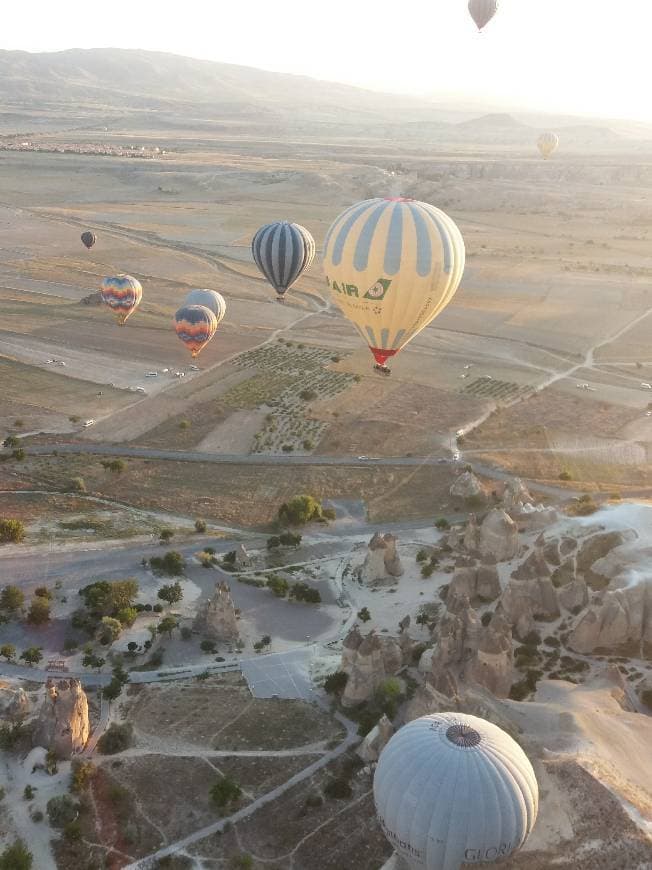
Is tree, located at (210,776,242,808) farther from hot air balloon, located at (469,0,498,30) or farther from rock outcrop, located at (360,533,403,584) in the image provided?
hot air balloon, located at (469,0,498,30)

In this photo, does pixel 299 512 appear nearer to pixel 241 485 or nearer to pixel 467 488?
pixel 241 485

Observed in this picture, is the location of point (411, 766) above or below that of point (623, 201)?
below

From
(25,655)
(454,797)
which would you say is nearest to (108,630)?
(25,655)

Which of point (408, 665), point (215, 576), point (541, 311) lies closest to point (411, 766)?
point (408, 665)

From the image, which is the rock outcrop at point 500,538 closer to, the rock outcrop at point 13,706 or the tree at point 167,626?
the tree at point 167,626

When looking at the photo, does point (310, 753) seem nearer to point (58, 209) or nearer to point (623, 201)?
point (58, 209)

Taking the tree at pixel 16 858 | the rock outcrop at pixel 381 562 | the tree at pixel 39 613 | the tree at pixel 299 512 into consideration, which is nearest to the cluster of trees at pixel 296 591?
the rock outcrop at pixel 381 562

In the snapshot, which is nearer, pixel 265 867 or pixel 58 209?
pixel 265 867
